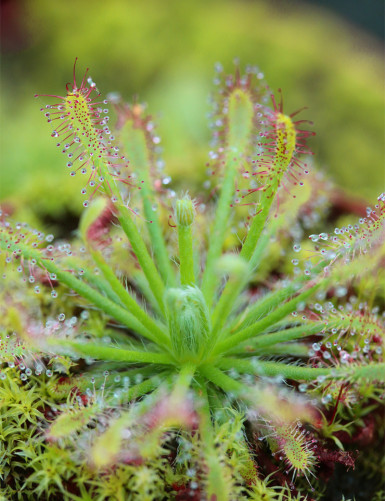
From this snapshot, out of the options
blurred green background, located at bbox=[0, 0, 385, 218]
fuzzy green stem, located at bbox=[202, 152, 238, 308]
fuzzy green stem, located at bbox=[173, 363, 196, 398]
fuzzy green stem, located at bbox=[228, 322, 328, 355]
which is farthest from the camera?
blurred green background, located at bbox=[0, 0, 385, 218]

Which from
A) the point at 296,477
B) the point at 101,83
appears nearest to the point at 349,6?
the point at 101,83

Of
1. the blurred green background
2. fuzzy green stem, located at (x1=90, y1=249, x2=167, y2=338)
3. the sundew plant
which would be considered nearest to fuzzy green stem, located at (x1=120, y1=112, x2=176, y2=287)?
the sundew plant

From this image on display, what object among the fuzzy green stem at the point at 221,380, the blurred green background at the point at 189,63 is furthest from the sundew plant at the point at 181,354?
the blurred green background at the point at 189,63

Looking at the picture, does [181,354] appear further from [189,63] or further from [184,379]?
[189,63]

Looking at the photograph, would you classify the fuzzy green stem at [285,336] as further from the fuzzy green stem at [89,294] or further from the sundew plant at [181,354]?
the fuzzy green stem at [89,294]

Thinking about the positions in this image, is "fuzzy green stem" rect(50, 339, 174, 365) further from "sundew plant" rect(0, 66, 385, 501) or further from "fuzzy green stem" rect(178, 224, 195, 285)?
"fuzzy green stem" rect(178, 224, 195, 285)

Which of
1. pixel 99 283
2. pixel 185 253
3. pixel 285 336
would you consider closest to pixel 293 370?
pixel 285 336
